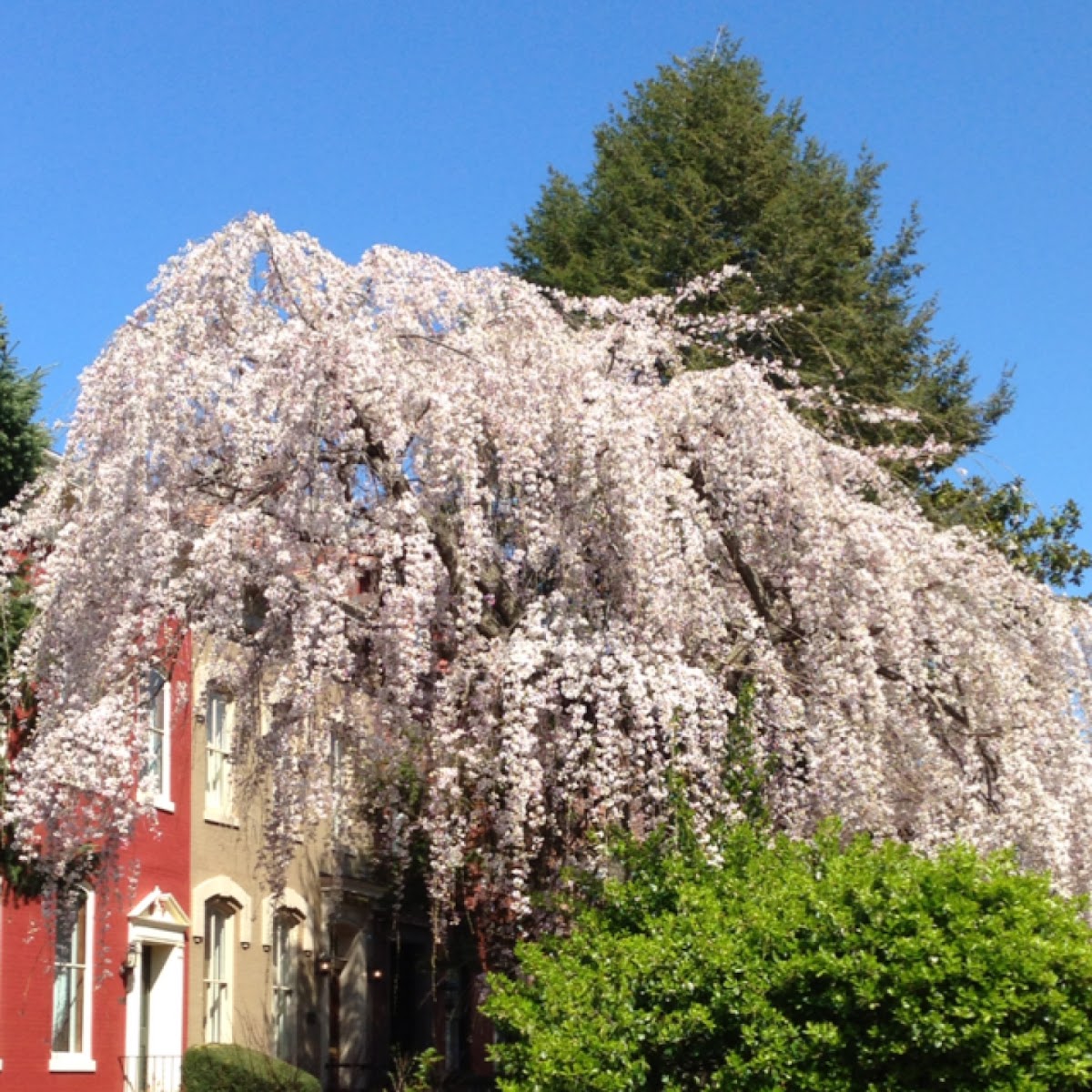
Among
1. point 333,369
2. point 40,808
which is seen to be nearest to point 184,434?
point 333,369

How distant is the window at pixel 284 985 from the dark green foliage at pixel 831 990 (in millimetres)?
12611

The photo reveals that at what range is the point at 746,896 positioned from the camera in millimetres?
9102

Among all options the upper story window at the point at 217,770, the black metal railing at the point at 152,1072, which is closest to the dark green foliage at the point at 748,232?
the upper story window at the point at 217,770

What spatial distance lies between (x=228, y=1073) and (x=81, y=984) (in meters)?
2.16

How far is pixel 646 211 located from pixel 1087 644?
12639 mm

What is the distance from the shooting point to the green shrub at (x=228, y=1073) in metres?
17.3

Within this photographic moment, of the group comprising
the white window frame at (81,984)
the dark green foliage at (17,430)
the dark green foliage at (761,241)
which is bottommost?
the white window frame at (81,984)

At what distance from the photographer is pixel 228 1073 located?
17.4 metres

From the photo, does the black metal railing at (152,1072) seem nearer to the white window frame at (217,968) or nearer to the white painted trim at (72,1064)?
the white painted trim at (72,1064)

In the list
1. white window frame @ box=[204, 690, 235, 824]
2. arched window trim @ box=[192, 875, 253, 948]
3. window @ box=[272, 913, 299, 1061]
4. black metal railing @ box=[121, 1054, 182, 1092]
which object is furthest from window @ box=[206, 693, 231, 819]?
black metal railing @ box=[121, 1054, 182, 1092]

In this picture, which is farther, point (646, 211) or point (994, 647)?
point (646, 211)

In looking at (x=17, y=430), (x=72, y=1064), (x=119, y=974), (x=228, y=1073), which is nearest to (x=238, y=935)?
(x=228, y=1073)

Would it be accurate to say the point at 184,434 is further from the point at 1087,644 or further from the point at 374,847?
the point at 374,847

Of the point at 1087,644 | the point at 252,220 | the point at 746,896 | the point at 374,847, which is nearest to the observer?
the point at 746,896
